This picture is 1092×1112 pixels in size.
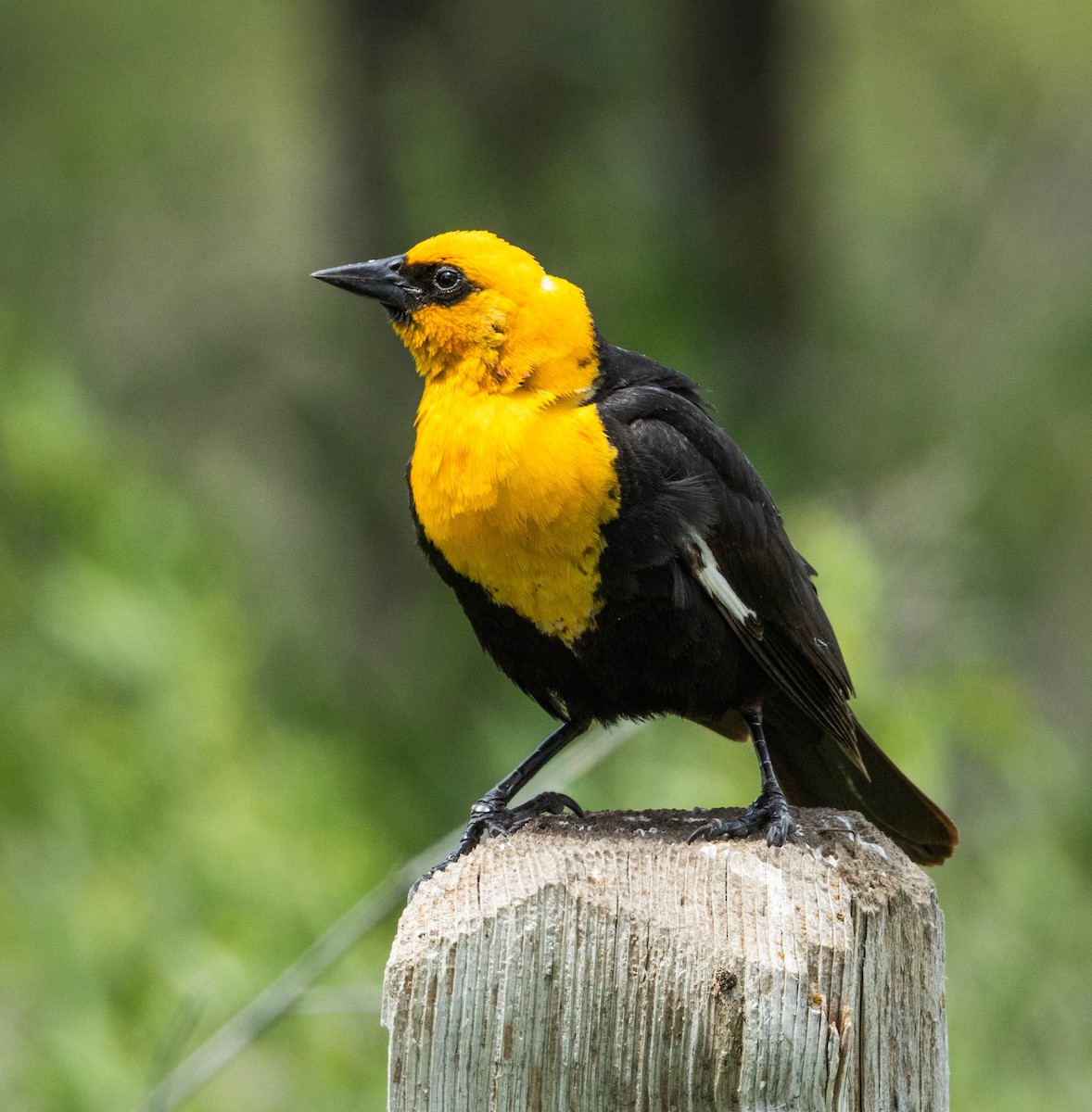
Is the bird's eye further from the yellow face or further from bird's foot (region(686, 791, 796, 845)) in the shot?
bird's foot (region(686, 791, 796, 845))

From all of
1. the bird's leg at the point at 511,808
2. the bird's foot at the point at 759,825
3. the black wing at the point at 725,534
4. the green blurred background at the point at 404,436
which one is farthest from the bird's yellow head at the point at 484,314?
the green blurred background at the point at 404,436

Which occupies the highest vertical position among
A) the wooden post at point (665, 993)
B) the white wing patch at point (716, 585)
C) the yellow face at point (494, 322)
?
the yellow face at point (494, 322)

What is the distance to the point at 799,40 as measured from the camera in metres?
8.45

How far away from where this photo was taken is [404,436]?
7.32m

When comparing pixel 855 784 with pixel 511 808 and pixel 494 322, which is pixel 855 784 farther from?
pixel 494 322

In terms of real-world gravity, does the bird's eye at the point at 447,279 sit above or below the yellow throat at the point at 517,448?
above

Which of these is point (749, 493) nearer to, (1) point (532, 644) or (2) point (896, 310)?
(1) point (532, 644)

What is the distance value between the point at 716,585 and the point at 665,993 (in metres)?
1.30

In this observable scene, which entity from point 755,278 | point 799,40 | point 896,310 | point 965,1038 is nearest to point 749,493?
point 965,1038

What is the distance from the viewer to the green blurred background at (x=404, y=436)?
14.5 feet

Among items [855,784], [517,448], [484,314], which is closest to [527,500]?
[517,448]

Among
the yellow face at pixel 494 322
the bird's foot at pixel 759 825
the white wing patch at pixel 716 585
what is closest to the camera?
the bird's foot at pixel 759 825

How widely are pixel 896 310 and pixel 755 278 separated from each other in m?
0.89

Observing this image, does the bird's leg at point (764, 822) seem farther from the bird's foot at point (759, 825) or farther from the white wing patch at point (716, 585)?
the white wing patch at point (716, 585)
